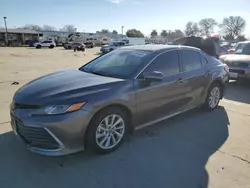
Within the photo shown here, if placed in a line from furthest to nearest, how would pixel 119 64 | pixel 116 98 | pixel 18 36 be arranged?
pixel 18 36
pixel 119 64
pixel 116 98

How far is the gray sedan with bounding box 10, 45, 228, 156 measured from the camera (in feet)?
10.0

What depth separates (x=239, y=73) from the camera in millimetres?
8523

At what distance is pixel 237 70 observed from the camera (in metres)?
8.62

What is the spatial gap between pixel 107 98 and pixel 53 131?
826 millimetres

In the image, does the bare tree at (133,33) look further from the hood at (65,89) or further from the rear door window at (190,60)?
the hood at (65,89)

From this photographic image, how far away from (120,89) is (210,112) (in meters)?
2.94

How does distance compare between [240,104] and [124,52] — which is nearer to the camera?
[124,52]

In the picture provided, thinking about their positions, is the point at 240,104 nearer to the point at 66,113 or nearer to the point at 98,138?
the point at 98,138

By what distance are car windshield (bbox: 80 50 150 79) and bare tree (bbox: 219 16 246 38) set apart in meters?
95.8

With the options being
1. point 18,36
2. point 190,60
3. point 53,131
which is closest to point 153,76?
point 190,60

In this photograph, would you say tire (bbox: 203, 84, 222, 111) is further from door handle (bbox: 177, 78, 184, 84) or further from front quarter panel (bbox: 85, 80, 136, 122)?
front quarter panel (bbox: 85, 80, 136, 122)

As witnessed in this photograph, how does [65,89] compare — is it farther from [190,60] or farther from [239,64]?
[239,64]

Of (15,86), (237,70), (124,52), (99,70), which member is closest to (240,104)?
(237,70)

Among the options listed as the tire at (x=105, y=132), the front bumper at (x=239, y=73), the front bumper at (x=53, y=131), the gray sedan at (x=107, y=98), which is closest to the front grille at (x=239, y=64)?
the front bumper at (x=239, y=73)
